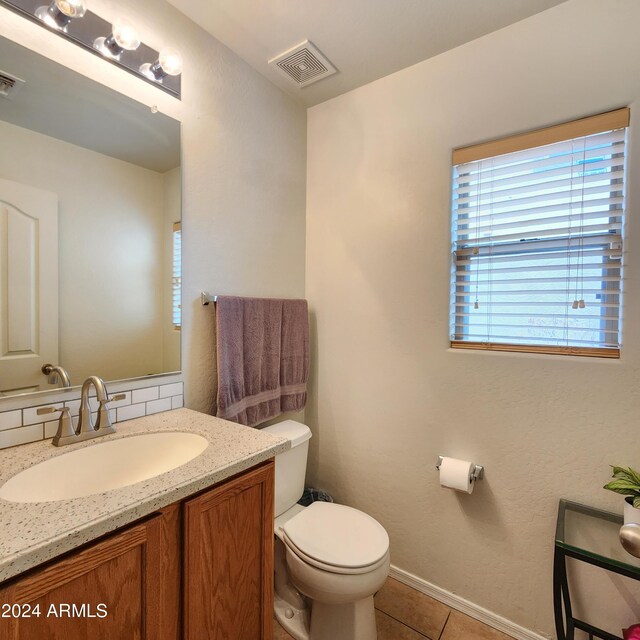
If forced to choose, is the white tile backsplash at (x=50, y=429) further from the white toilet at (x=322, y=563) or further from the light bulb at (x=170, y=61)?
the light bulb at (x=170, y=61)

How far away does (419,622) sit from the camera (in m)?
1.47

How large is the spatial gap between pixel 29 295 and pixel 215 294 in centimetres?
63

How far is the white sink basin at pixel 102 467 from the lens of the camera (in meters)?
0.88

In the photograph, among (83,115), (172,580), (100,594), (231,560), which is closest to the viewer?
(100,594)

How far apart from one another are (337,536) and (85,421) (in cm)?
99

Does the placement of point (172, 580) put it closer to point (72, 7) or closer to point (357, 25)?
point (72, 7)

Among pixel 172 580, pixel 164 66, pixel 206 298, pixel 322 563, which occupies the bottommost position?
pixel 322 563

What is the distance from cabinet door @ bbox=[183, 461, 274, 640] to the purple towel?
518 mm

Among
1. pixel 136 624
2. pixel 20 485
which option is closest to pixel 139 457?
pixel 20 485

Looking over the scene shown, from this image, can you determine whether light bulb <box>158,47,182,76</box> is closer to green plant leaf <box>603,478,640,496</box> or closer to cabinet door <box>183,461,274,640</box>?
cabinet door <box>183,461,274,640</box>

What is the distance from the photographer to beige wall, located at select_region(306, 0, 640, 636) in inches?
49.1

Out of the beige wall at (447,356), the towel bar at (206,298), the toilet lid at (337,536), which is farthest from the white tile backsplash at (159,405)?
the beige wall at (447,356)

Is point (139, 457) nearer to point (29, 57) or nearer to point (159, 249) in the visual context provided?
→ point (159, 249)

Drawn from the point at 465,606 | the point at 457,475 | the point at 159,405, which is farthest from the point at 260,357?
the point at 465,606
